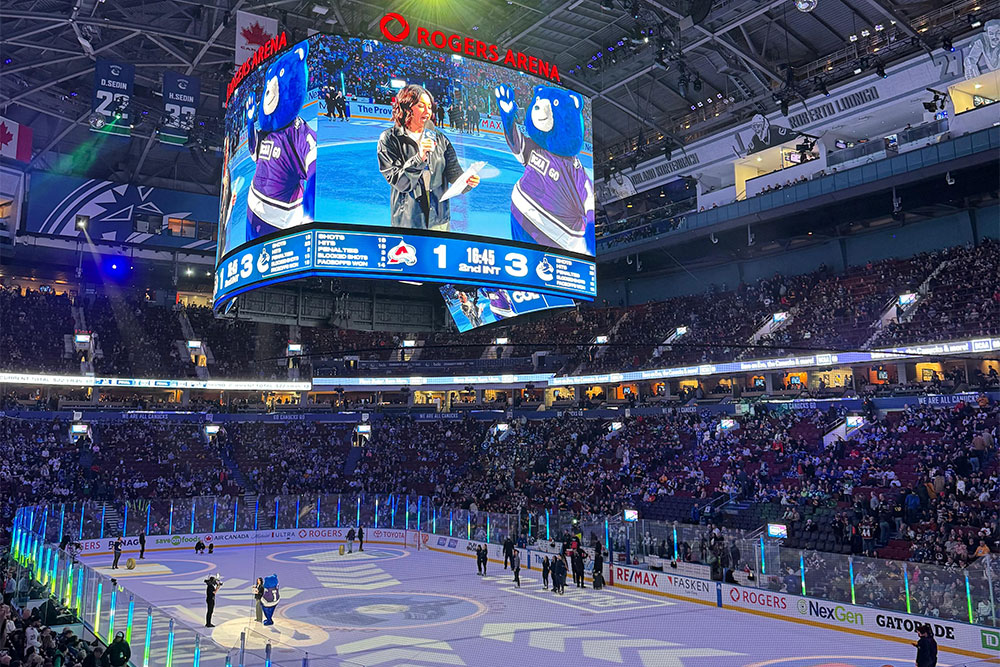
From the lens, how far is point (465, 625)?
20.9 metres

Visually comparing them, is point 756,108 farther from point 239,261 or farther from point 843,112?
point 239,261

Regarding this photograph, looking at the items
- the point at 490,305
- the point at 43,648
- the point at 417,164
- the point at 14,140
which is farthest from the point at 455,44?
the point at 14,140

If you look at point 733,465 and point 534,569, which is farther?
point 733,465

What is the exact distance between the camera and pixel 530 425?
4775cm

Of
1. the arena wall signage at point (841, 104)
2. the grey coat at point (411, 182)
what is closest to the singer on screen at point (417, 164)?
the grey coat at point (411, 182)

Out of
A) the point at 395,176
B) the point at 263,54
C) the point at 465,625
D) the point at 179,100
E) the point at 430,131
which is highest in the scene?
the point at 179,100

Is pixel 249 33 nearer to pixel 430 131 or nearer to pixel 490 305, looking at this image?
pixel 430 131

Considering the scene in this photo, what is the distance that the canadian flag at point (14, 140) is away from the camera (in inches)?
1711

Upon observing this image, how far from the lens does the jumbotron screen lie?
18.9 meters

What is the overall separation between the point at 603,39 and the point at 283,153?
69.8 ft

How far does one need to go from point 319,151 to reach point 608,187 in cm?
3305

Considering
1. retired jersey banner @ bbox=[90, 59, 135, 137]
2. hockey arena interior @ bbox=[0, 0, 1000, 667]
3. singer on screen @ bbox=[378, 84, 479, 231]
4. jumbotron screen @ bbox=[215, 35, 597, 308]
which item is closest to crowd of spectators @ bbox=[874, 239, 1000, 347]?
hockey arena interior @ bbox=[0, 0, 1000, 667]

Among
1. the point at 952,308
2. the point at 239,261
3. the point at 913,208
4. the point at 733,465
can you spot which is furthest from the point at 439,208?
the point at 913,208

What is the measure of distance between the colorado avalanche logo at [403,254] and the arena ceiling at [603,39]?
1293 cm
